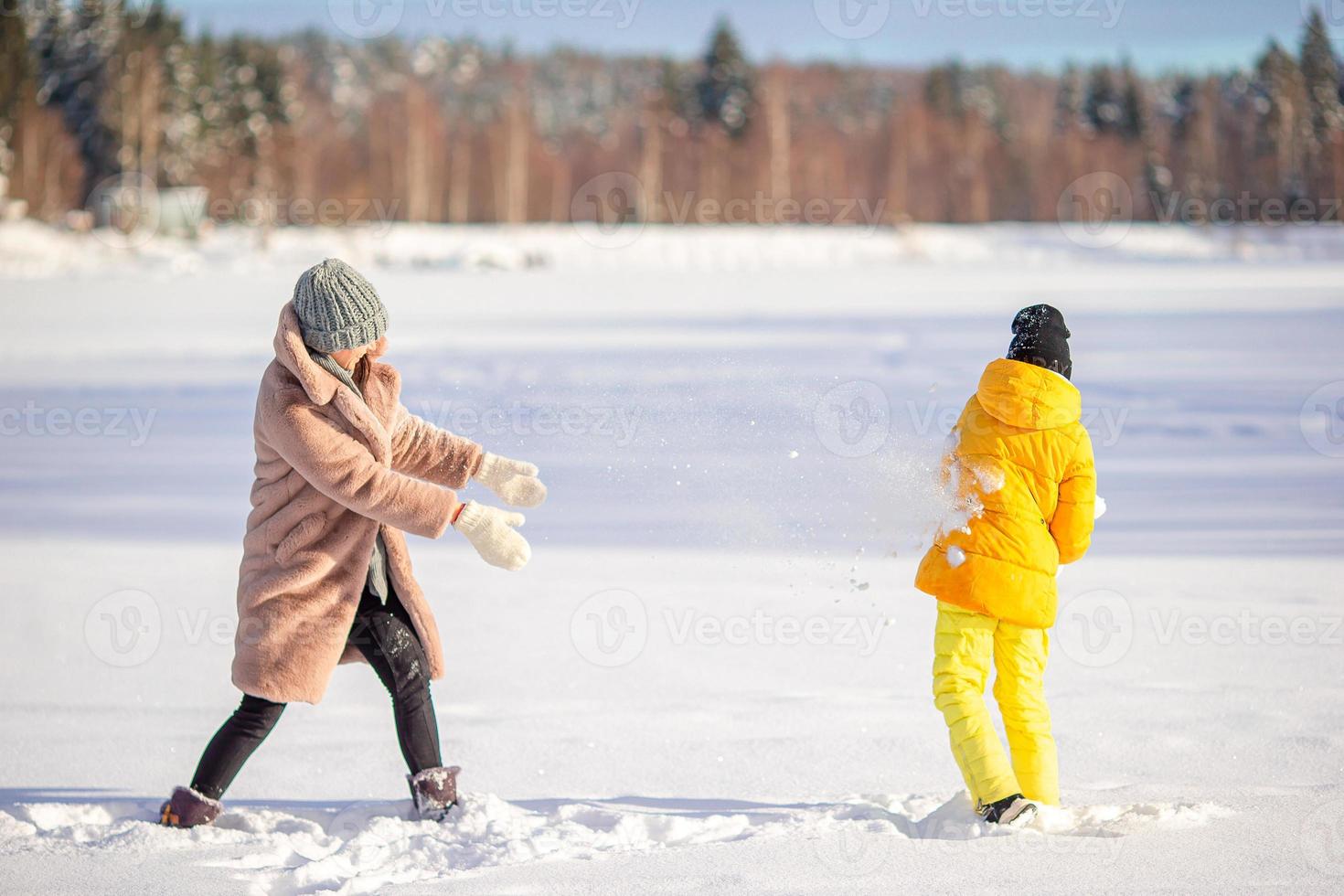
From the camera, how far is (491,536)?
9.43 feet

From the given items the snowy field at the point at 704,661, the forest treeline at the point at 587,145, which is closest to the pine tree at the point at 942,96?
the forest treeline at the point at 587,145

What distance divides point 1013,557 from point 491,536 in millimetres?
1152

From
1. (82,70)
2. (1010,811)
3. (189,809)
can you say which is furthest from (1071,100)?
(189,809)

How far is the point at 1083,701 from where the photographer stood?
3910mm

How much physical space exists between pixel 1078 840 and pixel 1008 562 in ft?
1.99

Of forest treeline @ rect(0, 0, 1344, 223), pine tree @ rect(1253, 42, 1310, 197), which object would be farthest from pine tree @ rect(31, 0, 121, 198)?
pine tree @ rect(1253, 42, 1310, 197)

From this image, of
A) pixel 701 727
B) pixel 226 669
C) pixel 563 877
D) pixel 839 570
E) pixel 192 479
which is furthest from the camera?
pixel 192 479

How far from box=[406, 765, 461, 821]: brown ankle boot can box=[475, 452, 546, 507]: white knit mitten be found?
649 mm

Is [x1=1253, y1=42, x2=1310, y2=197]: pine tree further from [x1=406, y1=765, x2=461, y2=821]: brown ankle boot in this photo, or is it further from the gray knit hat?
[x1=406, y1=765, x2=461, y2=821]: brown ankle boot

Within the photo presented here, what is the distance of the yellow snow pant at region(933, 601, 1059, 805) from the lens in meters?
2.84

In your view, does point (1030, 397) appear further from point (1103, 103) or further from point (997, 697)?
point (1103, 103)

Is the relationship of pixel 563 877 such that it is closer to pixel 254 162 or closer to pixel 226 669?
pixel 226 669

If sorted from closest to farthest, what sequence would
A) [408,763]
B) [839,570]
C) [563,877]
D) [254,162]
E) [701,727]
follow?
[563,877] < [408,763] < [701,727] < [839,570] < [254,162]

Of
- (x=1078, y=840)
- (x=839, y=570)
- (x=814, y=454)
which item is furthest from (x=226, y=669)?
(x=1078, y=840)
